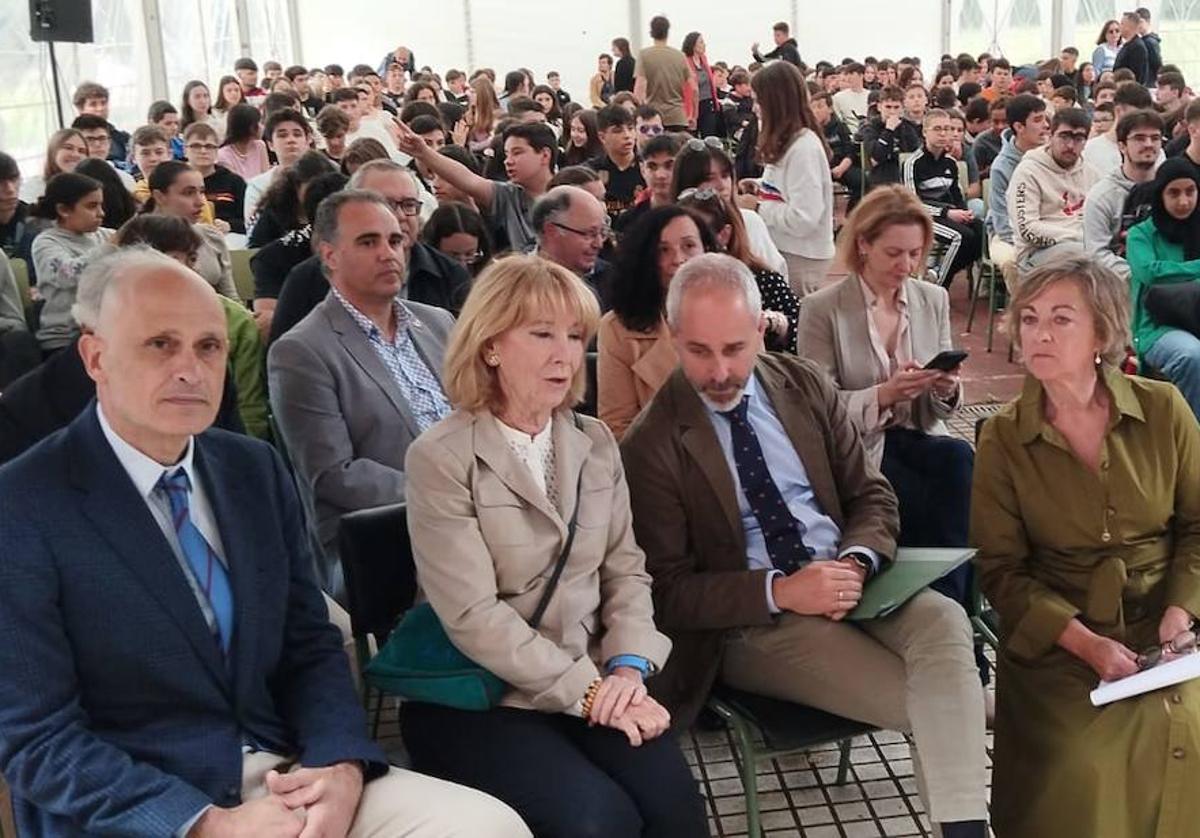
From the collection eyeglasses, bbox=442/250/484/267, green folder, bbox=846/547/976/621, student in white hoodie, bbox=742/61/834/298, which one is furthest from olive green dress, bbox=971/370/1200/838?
student in white hoodie, bbox=742/61/834/298

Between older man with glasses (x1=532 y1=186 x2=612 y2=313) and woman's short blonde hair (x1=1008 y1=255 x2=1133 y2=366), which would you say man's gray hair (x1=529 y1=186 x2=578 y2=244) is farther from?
woman's short blonde hair (x1=1008 y1=255 x2=1133 y2=366)

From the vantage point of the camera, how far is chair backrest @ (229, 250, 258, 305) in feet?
16.7

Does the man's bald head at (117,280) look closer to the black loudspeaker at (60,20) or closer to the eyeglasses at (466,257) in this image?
the eyeglasses at (466,257)

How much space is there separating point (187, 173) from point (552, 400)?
3.55 metres

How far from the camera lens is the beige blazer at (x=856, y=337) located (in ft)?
10.2

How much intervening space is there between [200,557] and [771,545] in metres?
1.13

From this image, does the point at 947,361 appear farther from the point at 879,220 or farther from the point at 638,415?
the point at 638,415

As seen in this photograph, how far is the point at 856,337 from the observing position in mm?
3162

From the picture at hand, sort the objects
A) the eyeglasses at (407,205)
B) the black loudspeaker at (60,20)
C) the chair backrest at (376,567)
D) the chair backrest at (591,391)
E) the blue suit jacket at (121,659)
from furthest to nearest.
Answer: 1. the black loudspeaker at (60,20)
2. the eyeglasses at (407,205)
3. the chair backrest at (591,391)
4. the chair backrest at (376,567)
5. the blue suit jacket at (121,659)

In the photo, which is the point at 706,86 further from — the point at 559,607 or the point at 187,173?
the point at 559,607

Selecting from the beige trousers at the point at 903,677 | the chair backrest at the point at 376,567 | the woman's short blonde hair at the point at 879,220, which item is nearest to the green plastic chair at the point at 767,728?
the beige trousers at the point at 903,677

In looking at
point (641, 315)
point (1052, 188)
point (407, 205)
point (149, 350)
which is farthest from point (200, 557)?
point (1052, 188)

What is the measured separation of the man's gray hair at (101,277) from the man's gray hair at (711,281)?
1.01 meters

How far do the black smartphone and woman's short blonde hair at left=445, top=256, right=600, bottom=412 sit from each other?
109 centimetres
